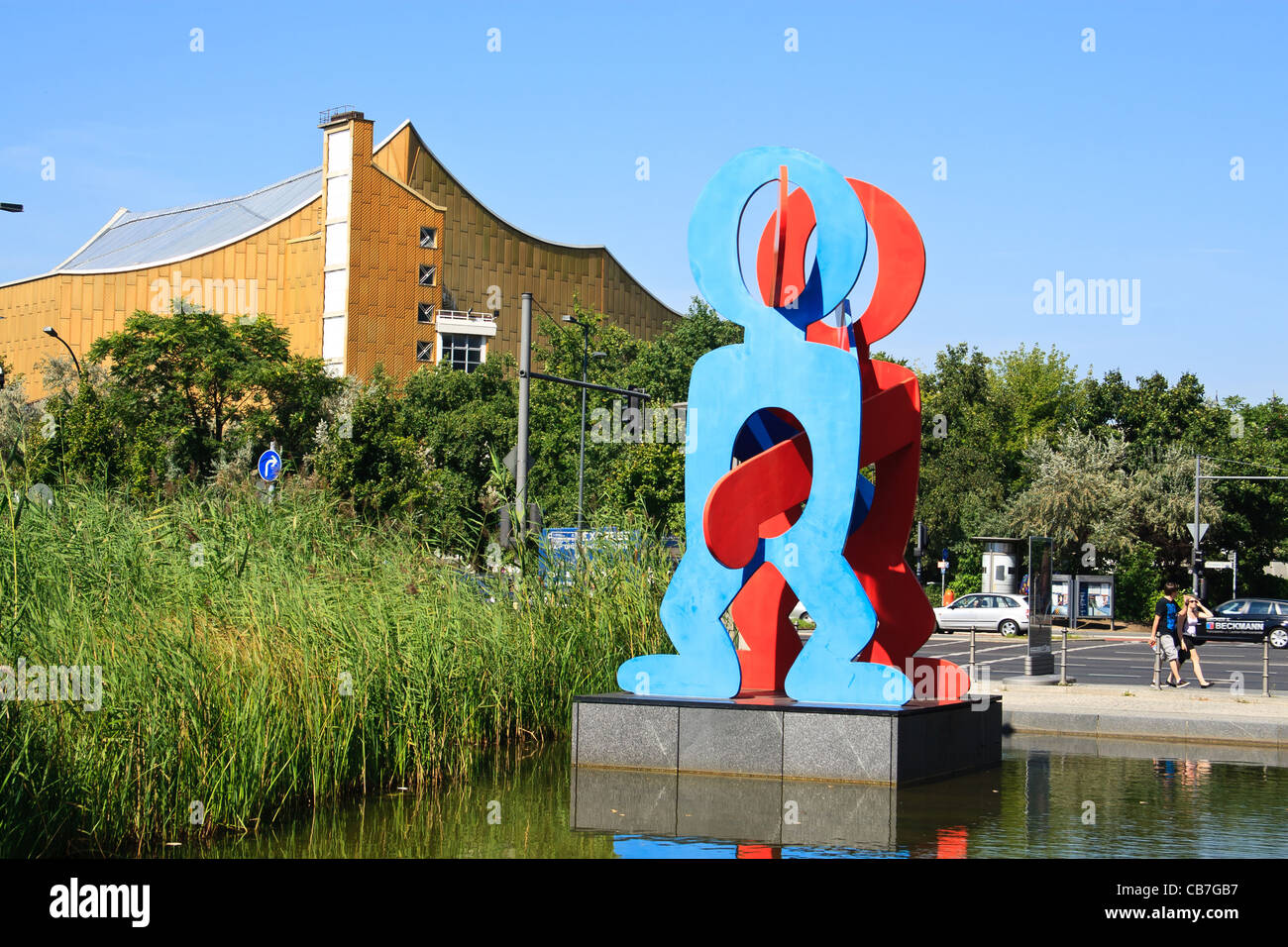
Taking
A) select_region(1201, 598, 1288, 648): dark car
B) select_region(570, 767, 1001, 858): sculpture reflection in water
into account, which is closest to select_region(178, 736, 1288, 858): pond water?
select_region(570, 767, 1001, 858): sculpture reflection in water

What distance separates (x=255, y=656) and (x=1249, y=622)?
33746 millimetres

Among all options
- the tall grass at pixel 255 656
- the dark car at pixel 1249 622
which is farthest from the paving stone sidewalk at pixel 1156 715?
Result: the dark car at pixel 1249 622

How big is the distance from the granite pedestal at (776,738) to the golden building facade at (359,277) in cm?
6274

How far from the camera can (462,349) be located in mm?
76188

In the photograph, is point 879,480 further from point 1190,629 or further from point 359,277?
point 359,277

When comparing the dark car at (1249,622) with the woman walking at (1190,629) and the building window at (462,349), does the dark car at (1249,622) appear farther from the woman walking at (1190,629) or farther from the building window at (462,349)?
the building window at (462,349)

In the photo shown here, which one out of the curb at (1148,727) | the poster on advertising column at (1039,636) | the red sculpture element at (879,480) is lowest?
the curb at (1148,727)

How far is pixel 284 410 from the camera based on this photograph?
48.2 metres

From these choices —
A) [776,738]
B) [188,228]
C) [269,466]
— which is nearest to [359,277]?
[188,228]

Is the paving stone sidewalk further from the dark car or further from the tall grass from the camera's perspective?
the dark car

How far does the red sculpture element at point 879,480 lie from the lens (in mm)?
12164
